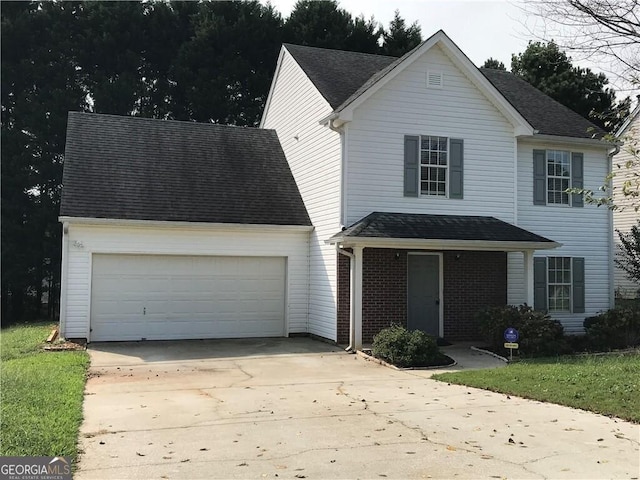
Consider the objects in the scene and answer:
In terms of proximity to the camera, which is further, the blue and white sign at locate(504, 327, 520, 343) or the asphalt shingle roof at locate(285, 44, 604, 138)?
the asphalt shingle roof at locate(285, 44, 604, 138)

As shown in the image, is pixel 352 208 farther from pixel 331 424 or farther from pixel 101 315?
pixel 331 424

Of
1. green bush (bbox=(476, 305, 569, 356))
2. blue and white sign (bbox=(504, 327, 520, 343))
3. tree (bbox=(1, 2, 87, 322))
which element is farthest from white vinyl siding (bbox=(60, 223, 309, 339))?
tree (bbox=(1, 2, 87, 322))

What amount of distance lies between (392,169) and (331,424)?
29.8 ft

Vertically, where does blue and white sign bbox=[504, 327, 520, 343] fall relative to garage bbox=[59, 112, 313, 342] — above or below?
below

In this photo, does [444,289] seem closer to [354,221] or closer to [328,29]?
[354,221]

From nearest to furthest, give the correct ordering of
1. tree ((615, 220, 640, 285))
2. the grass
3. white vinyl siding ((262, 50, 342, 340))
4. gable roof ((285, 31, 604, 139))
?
1. the grass
2. white vinyl siding ((262, 50, 342, 340))
3. gable roof ((285, 31, 604, 139))
4. tree ((615, 220, 640, 285))

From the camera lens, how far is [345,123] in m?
15.0

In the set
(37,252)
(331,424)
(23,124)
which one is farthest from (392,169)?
(23,124)

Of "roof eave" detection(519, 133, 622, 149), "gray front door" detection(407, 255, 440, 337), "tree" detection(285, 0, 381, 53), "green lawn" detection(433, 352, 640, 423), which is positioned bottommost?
"green lawn" detection(433, 352, 640, 423)

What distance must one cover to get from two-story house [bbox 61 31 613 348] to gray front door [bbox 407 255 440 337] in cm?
4

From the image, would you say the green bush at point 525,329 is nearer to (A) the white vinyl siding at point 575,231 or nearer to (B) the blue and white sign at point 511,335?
(B) the blue and white sign at point 511,335

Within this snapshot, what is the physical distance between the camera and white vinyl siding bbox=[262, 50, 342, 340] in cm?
1542

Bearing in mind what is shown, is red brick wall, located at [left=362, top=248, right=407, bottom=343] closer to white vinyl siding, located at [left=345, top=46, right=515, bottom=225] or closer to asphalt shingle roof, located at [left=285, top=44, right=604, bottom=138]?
white vinyl siding, located at [left=345, top=46, right=515, bottom=225]

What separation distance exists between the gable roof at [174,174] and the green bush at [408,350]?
5.31 meters
